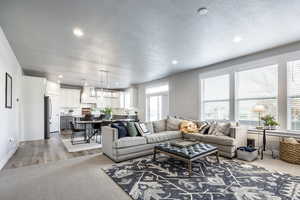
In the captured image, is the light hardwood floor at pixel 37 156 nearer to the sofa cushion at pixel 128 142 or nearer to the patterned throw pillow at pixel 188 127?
the sofa cushion at pixel 128 142

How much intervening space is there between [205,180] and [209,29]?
9.01 ft

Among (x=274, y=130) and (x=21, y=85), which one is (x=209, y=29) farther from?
(x=21, y=85)

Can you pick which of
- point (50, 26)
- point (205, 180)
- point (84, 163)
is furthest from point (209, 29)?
point (84, 163)

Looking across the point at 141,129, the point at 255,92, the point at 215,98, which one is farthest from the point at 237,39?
the point at 141,129

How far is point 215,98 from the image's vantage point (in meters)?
5.34

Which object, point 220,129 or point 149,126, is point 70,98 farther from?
point 220,129

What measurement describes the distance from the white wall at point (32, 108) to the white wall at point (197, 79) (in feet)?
16.1

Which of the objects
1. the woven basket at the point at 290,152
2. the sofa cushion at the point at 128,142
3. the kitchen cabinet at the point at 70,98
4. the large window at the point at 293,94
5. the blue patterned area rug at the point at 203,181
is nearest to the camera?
the blue patterned area rug at the point at 203,181

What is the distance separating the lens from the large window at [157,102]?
7.51 metres

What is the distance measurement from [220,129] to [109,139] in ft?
9.75

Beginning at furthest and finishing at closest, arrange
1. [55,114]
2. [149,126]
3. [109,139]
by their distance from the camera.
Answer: [55,114] < [149,126] < [109,139]

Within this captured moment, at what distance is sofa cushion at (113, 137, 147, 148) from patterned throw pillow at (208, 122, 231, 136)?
77.2 inches

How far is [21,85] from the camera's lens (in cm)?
544

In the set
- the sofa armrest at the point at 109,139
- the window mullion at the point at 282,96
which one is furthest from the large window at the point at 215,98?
the sofa armrest at the point at 109,139
